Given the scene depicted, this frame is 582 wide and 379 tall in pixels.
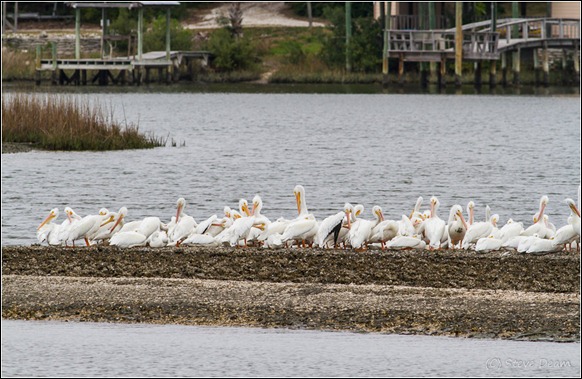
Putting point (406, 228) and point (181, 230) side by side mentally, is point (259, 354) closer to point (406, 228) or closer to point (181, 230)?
point (181, 230)

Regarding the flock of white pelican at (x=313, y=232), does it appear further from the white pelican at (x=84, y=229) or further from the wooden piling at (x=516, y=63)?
the wooden piling at (x=516, y=63)

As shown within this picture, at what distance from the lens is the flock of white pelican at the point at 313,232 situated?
18516mm

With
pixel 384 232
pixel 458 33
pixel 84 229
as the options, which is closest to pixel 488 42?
pixel 458 33

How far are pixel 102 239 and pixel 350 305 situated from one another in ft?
18.8

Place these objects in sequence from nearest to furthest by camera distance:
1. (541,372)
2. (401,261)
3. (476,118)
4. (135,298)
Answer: (541,372), (135,298), (401,261), (476,118)

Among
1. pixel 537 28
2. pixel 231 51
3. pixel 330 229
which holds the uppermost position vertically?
pixel 537 28

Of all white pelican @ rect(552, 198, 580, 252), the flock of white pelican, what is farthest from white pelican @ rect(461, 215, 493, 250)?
white pelican @ rect(552, 198, 580, 252)

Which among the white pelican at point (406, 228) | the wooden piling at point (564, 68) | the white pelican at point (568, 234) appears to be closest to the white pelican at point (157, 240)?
the white pelican at point (406, 228)

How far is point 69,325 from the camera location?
13992 mm

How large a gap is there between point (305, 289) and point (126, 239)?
12.6 ft

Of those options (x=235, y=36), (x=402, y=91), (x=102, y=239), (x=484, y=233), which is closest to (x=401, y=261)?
(x=484, y=233)

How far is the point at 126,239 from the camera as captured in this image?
18.5 meters

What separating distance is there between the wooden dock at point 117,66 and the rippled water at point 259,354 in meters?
49.7

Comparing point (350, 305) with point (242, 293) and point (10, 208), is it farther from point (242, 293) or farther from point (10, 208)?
point (10, 208)
